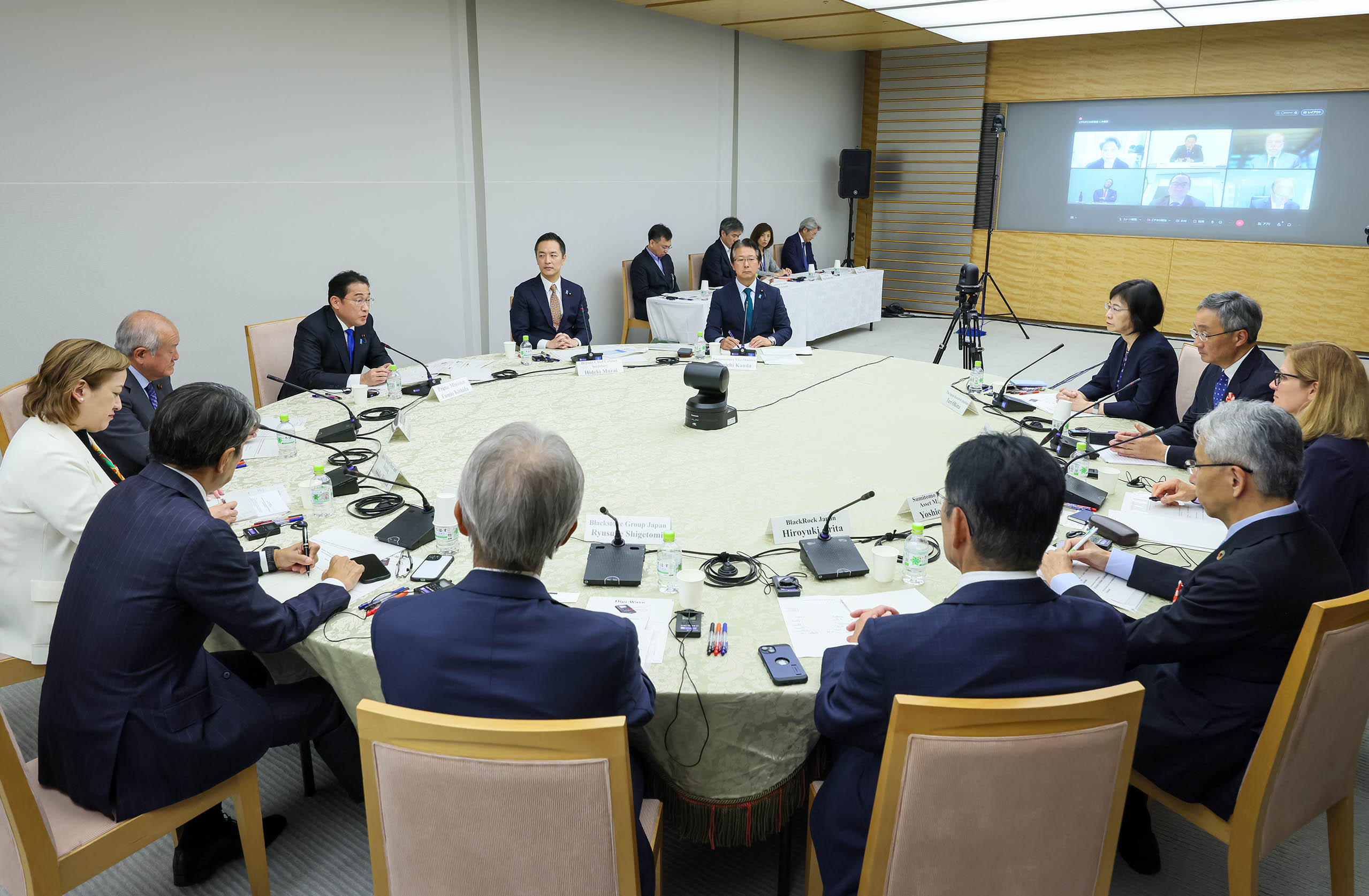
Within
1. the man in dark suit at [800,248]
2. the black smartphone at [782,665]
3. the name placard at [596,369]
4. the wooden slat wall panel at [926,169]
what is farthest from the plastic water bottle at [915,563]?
the wooden slat wall panel at [926,169]

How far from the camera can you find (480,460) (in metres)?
1.59

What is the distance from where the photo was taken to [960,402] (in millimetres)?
3711

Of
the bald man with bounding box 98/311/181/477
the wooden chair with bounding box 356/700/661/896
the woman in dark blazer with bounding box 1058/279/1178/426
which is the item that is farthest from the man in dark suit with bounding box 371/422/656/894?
the woman in dark blazer with bounding box 1058/279/1178/426

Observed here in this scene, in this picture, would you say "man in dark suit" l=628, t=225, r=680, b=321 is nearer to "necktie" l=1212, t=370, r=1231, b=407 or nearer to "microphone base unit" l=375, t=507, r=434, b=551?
"necktie" l=1212, t=370, r=1231, b=407

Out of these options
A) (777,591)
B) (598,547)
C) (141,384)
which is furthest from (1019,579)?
(141,384)

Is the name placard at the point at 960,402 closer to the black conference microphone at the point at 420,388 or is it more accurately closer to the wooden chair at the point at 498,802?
the black conference microphone at the point at 420,388

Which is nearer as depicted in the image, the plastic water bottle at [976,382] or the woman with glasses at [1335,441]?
the woman with glasses at [1335,441]

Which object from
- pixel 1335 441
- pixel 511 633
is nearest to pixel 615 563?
pixel 511 633

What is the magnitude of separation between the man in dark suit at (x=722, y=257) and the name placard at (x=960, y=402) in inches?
182

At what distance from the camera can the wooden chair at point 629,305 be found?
7.62 m

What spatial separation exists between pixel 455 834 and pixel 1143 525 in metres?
2.21

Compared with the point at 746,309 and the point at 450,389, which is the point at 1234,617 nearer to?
the point at 450,389

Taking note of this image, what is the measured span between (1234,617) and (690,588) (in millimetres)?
1157

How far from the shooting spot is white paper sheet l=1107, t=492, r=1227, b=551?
8.19 feet
